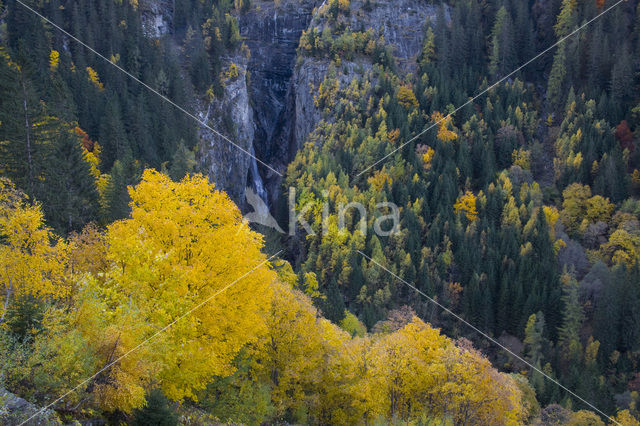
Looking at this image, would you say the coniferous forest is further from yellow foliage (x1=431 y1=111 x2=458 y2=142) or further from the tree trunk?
yellow foliage (x1=431 y1=111 x2=458 y2=142)

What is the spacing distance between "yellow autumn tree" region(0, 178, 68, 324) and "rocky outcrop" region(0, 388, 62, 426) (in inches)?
164

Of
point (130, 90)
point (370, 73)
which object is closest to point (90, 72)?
point (130, 90)

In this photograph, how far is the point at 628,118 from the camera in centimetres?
10288

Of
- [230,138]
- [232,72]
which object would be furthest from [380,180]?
[232,72]

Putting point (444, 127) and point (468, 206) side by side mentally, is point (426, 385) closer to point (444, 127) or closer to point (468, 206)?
point (468, 206)

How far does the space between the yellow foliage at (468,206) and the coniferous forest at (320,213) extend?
57cm

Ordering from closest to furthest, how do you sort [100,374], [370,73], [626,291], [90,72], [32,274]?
[100,374]
[32,274]
[626,291]
[90,72]
[370,73]

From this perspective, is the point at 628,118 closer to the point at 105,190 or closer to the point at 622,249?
the point at 622,249

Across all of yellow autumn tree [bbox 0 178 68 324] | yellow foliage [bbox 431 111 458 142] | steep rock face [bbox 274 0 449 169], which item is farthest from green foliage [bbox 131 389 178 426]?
A: steep rock face [bbox 274 0 449 169]

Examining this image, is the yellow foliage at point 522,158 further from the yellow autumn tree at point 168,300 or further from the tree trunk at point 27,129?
the yellow autumn tree at point 168,300

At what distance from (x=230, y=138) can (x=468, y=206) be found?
5049 cm

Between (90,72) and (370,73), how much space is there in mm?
62312

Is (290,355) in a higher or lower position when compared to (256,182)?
higher

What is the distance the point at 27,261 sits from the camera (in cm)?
1677
